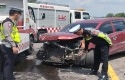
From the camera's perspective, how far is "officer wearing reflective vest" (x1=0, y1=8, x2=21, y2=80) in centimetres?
726

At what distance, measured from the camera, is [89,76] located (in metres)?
9.58

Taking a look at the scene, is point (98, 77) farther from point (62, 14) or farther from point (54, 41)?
point (62, 14)

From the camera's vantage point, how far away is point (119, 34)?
1231cm

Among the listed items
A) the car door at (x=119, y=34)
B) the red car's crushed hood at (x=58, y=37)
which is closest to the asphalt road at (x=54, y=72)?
the car door at (x=119, y=34)

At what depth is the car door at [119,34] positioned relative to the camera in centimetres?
1223

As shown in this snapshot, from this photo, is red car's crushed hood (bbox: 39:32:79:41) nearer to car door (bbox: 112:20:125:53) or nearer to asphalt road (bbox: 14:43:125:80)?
asphalt road (bbox: 14:43:125:80)

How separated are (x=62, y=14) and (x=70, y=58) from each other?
1532 cm

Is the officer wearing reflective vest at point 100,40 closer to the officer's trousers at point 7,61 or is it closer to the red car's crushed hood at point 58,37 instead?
the red car's crushed hood at point 58,37

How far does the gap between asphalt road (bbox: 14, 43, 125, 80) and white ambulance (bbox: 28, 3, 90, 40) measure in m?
9.78

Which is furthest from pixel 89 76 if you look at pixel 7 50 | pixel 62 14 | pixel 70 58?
pixel 62 14

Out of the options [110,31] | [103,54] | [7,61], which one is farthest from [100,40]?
[110,31]

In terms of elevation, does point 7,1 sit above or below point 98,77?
above

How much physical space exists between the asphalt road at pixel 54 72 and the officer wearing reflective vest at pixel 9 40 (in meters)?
1.88

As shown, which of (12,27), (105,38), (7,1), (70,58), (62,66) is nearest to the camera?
(12,27)
